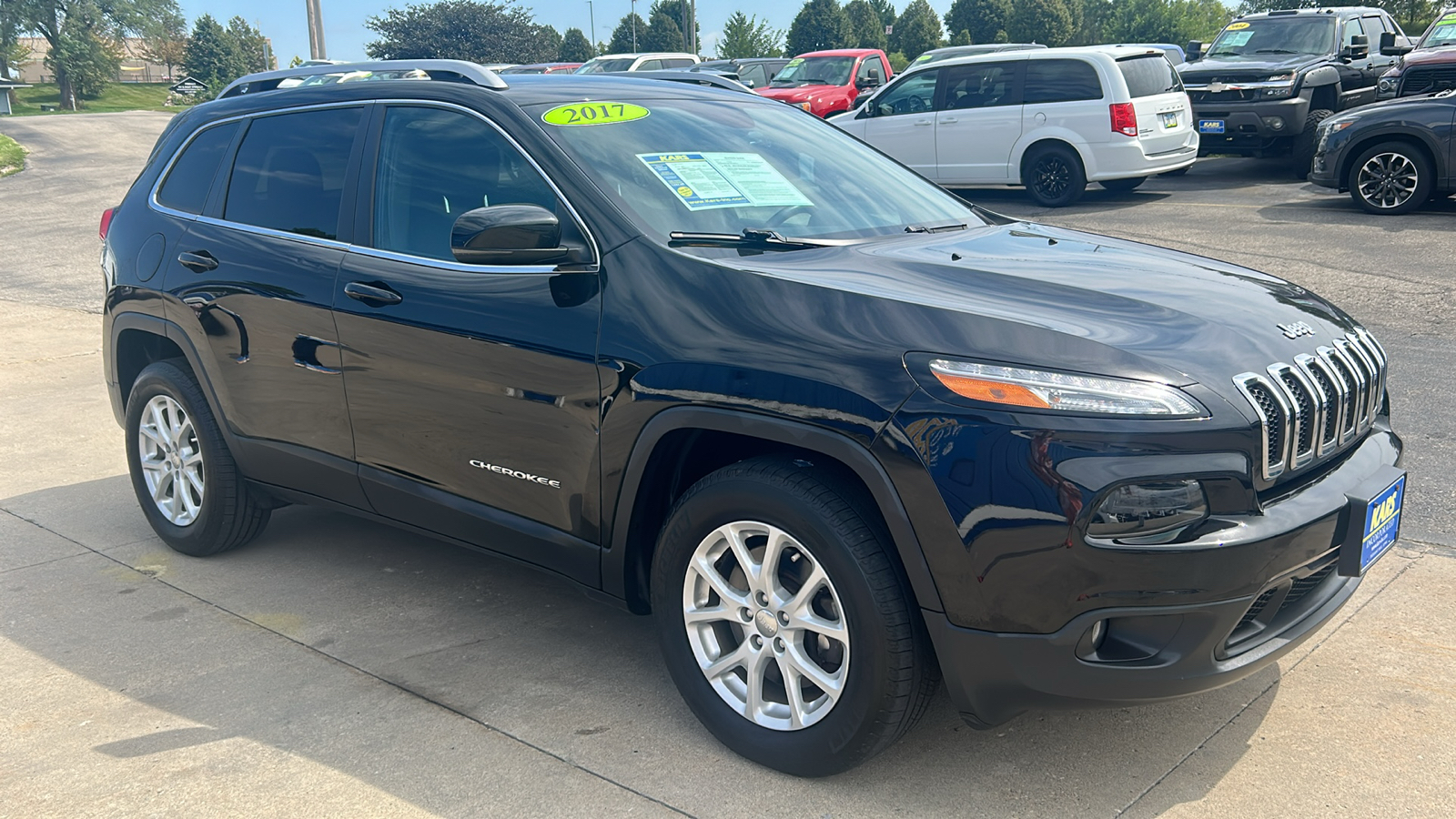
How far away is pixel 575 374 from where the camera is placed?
3.32m

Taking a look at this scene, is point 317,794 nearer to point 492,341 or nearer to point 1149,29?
point 492,341

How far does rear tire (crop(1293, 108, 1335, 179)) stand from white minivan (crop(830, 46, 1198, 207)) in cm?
175

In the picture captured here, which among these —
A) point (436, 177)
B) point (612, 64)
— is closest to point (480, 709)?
point (436, 177)

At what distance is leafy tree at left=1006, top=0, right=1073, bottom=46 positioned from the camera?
238ft

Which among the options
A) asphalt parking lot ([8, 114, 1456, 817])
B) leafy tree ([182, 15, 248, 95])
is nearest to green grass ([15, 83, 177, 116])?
leafy tree ([182, 15, 248, 95])

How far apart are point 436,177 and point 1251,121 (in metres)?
13.4

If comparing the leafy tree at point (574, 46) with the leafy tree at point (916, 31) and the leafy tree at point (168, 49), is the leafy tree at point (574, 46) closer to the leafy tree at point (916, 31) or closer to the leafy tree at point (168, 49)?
the leafy tree at point (916, 31)

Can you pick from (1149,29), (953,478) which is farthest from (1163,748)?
(1149,29)

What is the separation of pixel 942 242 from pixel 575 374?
1209mm

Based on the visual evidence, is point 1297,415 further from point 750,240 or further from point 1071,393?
point 750,240

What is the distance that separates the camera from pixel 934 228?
3.98m

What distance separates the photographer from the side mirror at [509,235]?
3326 mm

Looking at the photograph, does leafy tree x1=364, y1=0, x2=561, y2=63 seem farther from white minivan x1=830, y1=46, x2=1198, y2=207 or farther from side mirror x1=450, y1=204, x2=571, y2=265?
side mirror x1=450, y1=204, x2=571, y2=265

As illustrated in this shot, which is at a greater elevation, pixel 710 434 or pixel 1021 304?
pixel 1021 304
